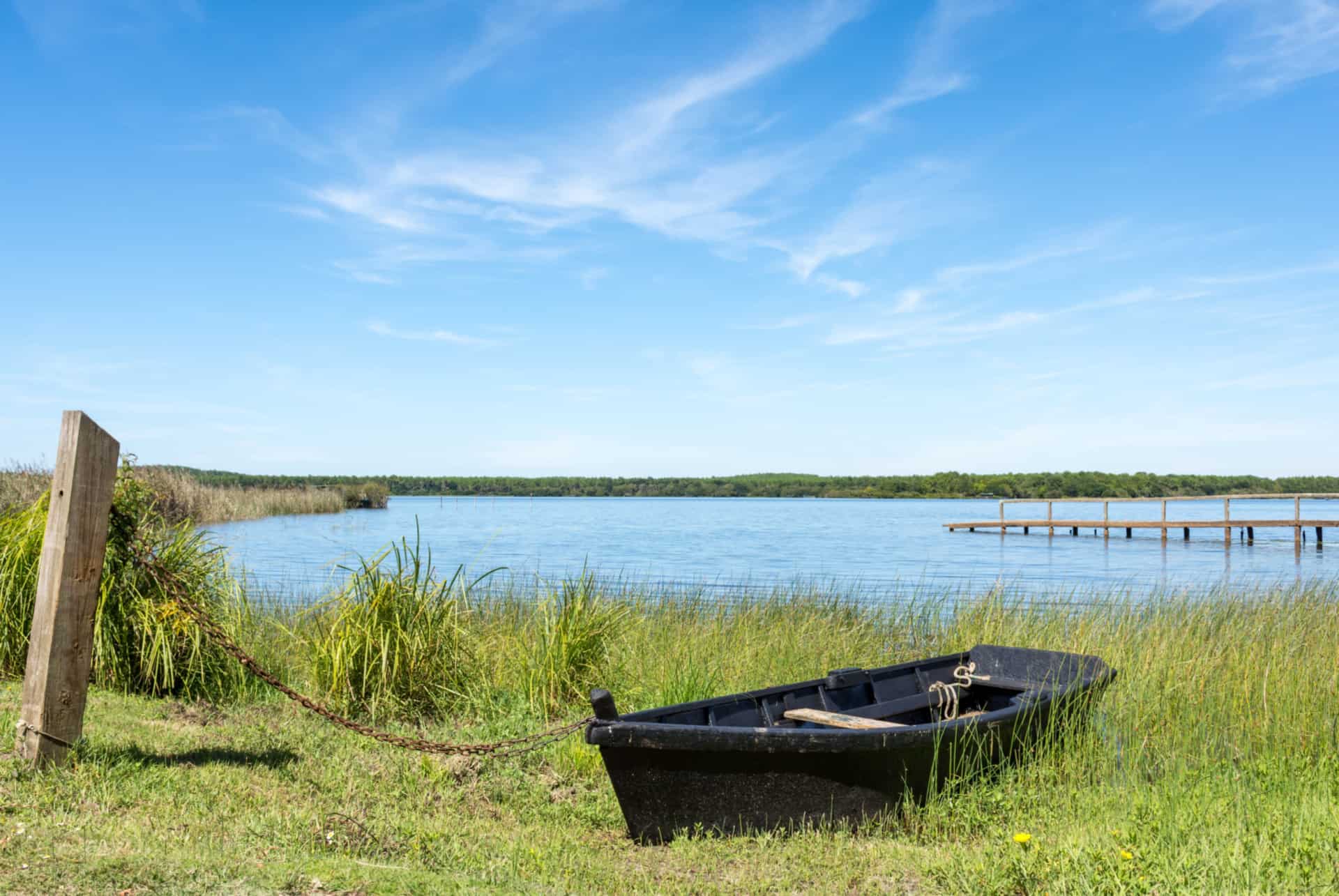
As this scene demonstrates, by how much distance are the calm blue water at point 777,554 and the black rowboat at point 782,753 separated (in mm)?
6069

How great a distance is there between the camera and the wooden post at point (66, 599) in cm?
540

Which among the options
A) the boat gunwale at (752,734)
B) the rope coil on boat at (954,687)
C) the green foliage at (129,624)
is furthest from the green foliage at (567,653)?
the rope coil on boat at (954,687)

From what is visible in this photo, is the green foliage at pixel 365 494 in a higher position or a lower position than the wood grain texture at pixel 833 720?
higher

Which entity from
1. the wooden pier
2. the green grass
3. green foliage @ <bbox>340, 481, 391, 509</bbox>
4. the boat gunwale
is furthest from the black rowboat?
green foliage @ <bbox>340, 481, 391, 509</bbox>

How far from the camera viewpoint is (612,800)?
6.34 m

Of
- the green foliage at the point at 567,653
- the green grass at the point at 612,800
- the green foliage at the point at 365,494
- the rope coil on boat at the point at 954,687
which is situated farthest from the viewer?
the green foliage at the point at 365,494

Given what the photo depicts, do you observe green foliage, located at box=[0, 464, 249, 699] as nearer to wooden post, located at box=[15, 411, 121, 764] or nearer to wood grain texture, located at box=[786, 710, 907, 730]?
wooden post, located at box=[15, 411, 121, 764]

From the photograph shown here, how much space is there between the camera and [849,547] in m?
38.3

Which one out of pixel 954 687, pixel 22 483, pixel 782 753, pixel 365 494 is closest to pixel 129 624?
pixel 782 753

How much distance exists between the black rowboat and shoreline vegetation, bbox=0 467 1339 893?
0.54 feet

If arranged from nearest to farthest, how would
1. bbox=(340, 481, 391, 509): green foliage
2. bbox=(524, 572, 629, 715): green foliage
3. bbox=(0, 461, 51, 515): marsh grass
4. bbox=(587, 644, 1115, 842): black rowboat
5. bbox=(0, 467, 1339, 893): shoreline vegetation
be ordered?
bbox=(0, 467, 1339, 893): shoreline vegetation < bbox=(587, 644, 1115, 842): black rowboat < bbox=(524, 572, 629, 715): green foliage < bbox=(0, 461, 51, 515): marsh grass < bbox=(340, 481, 391, 509): green foliage

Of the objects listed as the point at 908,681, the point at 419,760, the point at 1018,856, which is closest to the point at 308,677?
the point at 419,760

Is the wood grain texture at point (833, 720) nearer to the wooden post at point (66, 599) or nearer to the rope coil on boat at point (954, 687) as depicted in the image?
the rope coil on boat at point (954, 687)

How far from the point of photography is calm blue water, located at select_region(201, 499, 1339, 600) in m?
22.9
